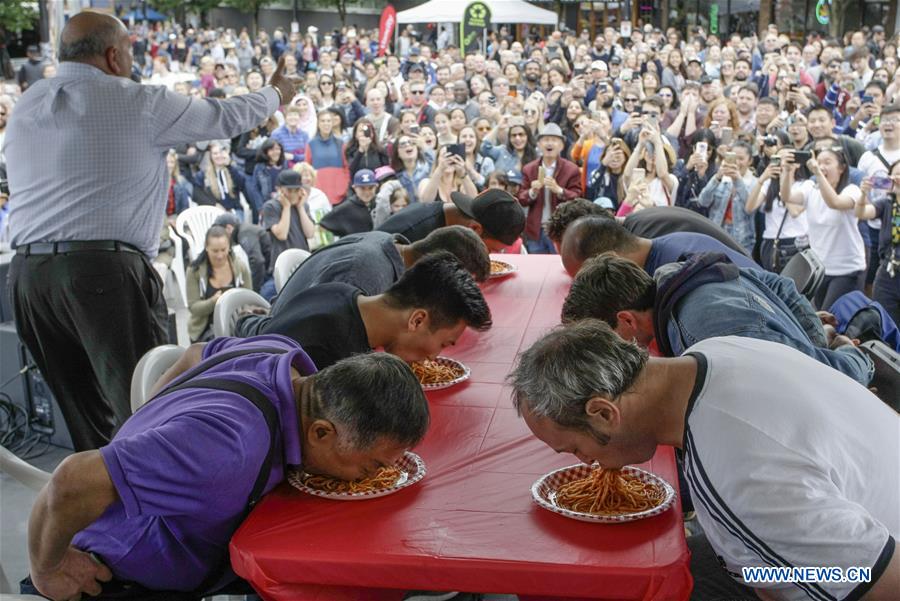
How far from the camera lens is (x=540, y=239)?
662cm

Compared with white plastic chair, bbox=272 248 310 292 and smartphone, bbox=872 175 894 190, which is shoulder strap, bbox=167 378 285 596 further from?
smartphone, bbox=872 175 894 190

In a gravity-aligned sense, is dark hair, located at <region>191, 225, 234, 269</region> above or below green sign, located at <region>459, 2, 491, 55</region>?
below

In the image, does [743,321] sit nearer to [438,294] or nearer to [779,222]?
[438,294]

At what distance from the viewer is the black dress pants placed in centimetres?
335

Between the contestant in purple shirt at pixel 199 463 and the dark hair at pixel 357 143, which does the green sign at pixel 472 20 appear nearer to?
the dark hair at pixel 357 143

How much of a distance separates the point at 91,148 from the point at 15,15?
21519mm

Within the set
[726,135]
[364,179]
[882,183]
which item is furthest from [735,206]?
[364,179]

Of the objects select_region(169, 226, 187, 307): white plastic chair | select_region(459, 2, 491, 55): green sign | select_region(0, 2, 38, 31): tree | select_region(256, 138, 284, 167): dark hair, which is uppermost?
select_region(0, 2, 38, 31): tree

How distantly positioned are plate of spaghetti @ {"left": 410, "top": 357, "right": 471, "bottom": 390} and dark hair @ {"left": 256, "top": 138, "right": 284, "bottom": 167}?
18.3 feet

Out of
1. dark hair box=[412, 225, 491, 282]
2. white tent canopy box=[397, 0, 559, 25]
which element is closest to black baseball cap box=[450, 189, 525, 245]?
dark hair box=[412, 225, 491, 282]

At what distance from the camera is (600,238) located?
384 centimetres

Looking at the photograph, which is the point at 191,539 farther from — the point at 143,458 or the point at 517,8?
the point at 517,8

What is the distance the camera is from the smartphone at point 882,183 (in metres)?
5.39

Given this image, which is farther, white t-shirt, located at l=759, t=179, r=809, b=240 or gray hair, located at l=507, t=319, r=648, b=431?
white t-shirt, located at l=759, t=179, r=809, b=240
